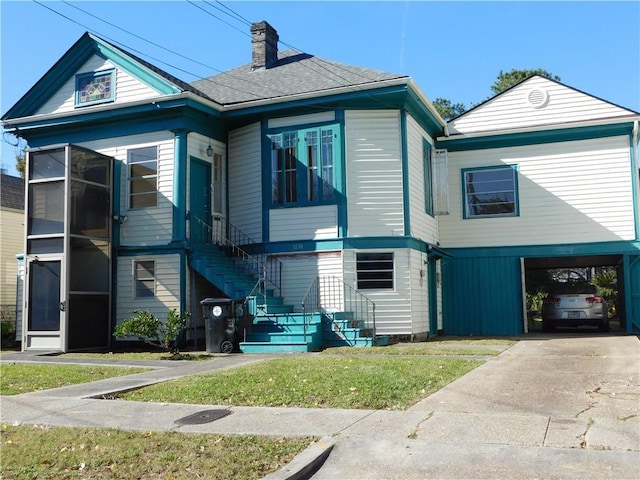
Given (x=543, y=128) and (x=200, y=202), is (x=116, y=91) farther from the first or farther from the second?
(x=543, y=128)

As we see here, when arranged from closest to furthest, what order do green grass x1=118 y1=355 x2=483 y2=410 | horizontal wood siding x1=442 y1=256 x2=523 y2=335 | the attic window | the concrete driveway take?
the concrete driveway, green grass x1=118 y1=355 x2=483 y2=410, the attic window, horizontal wood siding x1=442 y1=256 x2=523 y2=335

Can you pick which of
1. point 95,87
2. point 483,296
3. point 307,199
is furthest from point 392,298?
point 95,87

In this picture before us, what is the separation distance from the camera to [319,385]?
829 centimetres

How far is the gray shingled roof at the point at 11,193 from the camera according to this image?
27.3 meters

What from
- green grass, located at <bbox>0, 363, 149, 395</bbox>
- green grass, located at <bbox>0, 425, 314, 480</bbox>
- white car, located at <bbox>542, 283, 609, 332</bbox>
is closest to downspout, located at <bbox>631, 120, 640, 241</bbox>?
white car, located at <bbox>542, 283, 609, 332</bbox>

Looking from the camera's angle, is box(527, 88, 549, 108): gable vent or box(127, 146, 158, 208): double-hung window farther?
box(527, 88, 549, 108): gable vent

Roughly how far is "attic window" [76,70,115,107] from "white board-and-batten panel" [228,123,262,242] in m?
3.46

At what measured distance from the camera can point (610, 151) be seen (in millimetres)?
17953

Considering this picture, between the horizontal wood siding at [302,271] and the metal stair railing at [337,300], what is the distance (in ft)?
0.64

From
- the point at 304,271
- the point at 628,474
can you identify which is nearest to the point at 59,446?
the point at 628,474

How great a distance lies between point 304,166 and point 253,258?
2.77m

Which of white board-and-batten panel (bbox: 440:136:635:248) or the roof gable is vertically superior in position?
the roof gable

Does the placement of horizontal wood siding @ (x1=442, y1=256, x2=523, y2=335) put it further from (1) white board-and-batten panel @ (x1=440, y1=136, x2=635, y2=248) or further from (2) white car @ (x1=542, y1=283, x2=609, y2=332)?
(2) white car @ (x1=542, y1=283, x2=609, y2=332)

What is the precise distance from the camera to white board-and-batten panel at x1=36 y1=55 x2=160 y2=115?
54.6ft
